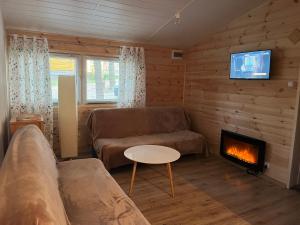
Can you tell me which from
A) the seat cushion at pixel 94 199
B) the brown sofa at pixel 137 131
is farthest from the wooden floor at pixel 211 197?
the seat cushion at pixel 94 199

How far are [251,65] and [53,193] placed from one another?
2.98 metres

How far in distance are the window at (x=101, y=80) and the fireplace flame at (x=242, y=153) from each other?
2.21m

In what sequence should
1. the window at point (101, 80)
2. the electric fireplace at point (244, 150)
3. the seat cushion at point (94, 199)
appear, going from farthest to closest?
the window at point (101, 80), the electric fireplace at point (244, 150), the seat cushion at point (94, 199)

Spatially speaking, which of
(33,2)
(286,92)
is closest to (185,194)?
(286,92)

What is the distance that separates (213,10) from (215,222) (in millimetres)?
2734

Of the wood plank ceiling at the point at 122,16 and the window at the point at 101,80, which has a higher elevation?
the wood plank ceiling at the point at 122,16

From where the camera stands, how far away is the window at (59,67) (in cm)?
366

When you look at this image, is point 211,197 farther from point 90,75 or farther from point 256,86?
point 90,75

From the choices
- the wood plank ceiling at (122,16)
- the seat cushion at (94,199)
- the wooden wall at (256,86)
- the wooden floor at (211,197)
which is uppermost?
the wood plank ceiling at (122,16)

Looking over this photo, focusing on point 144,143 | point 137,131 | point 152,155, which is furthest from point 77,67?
point 152,155

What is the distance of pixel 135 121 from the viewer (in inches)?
154

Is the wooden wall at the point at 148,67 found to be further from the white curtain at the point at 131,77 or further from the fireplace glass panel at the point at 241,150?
the fireplace glass panel at the point at 241,150

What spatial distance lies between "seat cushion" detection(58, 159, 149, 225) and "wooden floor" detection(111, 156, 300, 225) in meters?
0.62

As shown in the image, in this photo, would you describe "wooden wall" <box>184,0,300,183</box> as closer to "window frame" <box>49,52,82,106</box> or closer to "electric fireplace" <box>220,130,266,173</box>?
"electric fireplace" <box>220,130,266,173</box>
